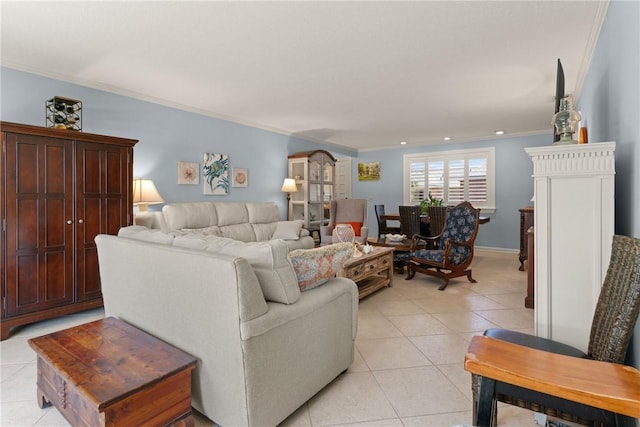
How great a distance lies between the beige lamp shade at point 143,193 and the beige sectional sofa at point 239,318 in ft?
6.20

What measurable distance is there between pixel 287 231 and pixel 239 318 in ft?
13.2

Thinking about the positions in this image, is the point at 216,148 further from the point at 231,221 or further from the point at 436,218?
the point at 436,218

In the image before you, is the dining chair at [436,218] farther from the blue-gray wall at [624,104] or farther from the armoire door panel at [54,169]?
the armoire door panel at [54,169]

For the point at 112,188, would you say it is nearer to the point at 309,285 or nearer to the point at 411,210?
the point at 309,285

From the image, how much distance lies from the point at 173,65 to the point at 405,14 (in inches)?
88.0

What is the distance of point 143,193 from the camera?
374cm

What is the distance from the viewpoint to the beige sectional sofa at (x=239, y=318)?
1392 mm

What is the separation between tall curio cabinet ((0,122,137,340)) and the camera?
8.91ft

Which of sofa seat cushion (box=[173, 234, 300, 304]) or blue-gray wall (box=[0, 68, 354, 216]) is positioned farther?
blue-gray wall (box=[0, 68, 354, 216])

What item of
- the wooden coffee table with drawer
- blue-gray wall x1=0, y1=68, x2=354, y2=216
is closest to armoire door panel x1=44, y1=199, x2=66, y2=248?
blue-gray wall x1=0, y1=68, x2=354, y2=216

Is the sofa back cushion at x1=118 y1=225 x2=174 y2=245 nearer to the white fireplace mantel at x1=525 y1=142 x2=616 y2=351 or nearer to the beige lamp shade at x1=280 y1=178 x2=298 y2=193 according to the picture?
the white fireplace mantel at x1=525 y1=142 x2=616 y2=351

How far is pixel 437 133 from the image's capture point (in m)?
6.46

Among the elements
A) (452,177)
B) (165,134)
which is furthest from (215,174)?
(452,177)

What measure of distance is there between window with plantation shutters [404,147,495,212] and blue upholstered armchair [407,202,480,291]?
2.82 metres
